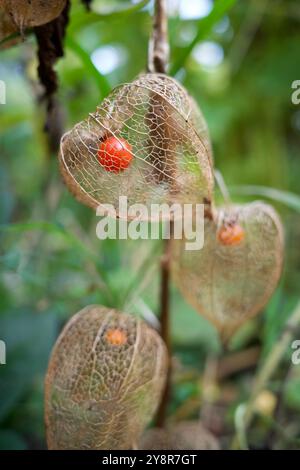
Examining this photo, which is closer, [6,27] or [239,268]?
[6,27]

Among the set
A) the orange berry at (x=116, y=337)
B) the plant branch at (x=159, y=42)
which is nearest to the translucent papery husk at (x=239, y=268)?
the orange berry at (x=116, y=337)

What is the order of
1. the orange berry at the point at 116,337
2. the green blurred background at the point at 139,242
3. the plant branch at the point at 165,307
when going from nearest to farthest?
1. the orange berry at the point at 116,337
2. the plant branch at the point at 165,307
3. the green blurred background at the point at 139,242

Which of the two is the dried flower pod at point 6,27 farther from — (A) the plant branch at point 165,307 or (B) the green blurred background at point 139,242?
(A) the plant branch at point 165,307
